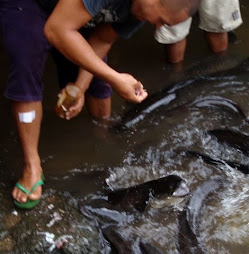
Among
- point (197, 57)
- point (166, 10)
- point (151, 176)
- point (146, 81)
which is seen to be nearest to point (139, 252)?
point (151, 176)

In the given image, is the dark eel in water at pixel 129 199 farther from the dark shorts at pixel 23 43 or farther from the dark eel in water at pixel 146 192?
the dark shorts at pixel 23 43

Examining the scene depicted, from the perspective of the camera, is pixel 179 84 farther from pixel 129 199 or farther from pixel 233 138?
pixel 129 199

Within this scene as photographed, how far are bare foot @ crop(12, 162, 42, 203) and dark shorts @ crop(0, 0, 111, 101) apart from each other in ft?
1.39

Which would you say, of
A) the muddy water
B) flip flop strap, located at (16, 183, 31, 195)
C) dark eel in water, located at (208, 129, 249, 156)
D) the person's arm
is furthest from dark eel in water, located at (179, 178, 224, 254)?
flip flop strap, located at (16, 183, 31, 195)

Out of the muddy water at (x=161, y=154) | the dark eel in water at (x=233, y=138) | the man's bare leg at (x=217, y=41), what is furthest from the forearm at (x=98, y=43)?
the man's bare leg at (x=217, y=41)

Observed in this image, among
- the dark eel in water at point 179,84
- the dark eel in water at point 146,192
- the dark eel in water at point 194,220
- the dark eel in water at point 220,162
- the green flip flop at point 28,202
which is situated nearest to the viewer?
the dark eel in water at point 194,220

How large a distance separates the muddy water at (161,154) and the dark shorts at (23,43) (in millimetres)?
648

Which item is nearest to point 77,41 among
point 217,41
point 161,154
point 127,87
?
point 127,87

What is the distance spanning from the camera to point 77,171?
3039mm

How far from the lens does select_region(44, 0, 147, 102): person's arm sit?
2.24m

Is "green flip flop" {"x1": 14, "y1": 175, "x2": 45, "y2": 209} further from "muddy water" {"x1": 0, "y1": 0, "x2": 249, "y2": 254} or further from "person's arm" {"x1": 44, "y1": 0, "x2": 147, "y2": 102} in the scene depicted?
"person's arm" {"x1": 44, "y1": 0, "x2": 147, "y2": 102}

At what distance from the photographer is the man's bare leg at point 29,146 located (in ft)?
8.60

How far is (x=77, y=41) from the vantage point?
7.61 ft

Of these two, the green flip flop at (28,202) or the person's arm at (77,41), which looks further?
the green flip flop at (28,202)
